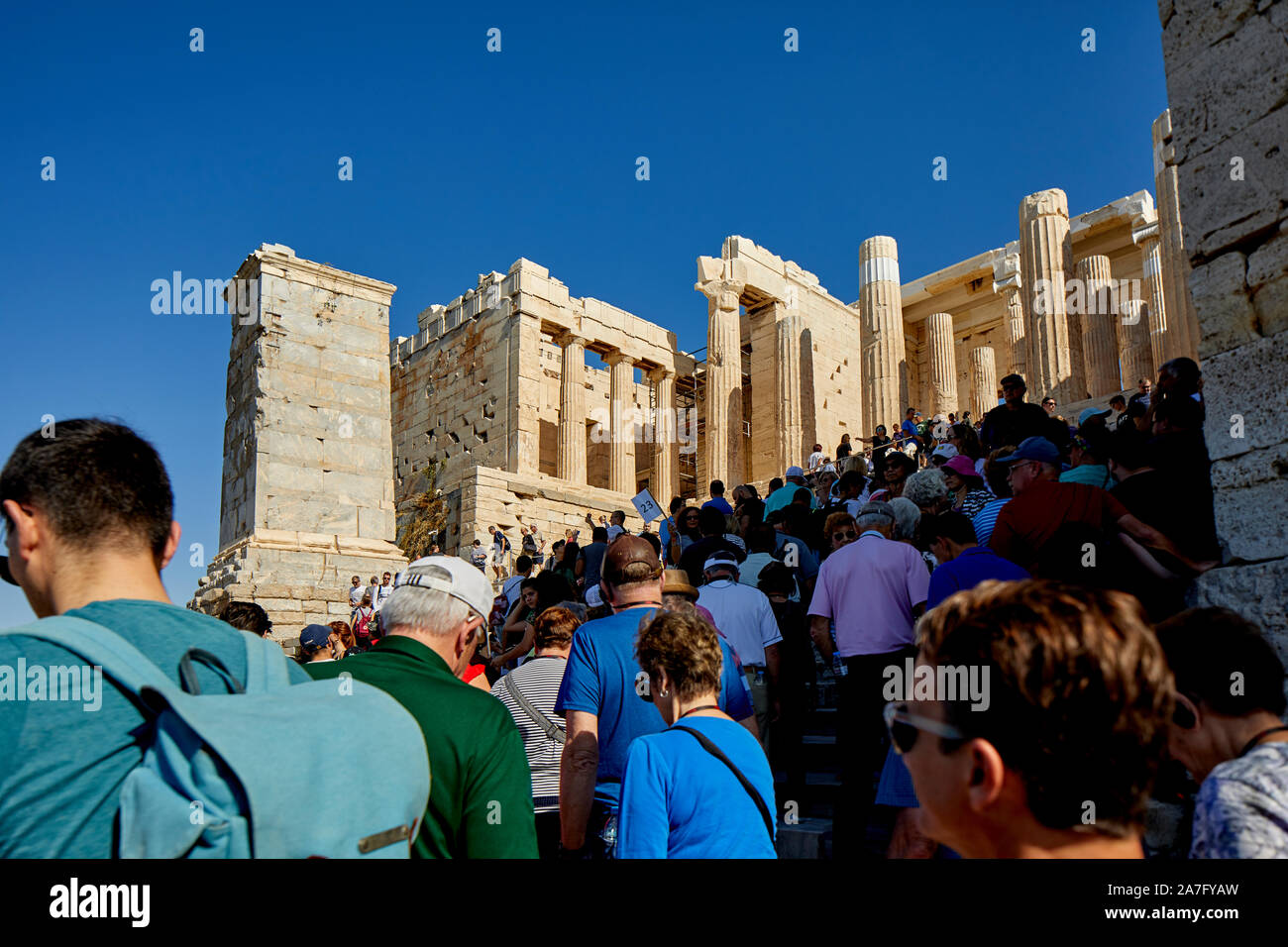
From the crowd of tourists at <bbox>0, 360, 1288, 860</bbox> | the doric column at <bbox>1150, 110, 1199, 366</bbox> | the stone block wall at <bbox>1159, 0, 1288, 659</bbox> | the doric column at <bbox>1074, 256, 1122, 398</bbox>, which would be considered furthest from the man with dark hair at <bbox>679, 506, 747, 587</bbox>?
the doric column at <bbox>1074, 256, 1122, 398</bbox>

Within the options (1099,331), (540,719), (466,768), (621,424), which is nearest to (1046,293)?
(1099,331)

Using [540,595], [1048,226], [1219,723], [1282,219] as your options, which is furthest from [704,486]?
[1219,723]

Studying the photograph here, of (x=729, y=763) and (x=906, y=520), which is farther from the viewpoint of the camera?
(x=906, y=520)

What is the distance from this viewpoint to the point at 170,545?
181 cm

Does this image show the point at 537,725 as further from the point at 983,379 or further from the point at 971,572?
the point at 983,379

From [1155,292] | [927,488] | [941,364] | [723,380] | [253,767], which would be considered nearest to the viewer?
[253,767]

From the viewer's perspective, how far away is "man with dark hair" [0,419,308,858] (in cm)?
136

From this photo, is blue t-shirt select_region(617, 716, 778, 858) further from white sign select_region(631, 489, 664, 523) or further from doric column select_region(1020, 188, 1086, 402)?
doric column select_region(1020, 188, 1086, 402)

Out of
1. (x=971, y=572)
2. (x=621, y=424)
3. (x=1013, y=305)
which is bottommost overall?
(x=971, y=572)

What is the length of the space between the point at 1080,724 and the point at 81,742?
149cm

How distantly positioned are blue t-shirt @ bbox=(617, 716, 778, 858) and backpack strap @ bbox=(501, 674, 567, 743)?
1640 mm

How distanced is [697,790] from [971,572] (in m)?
2.04
